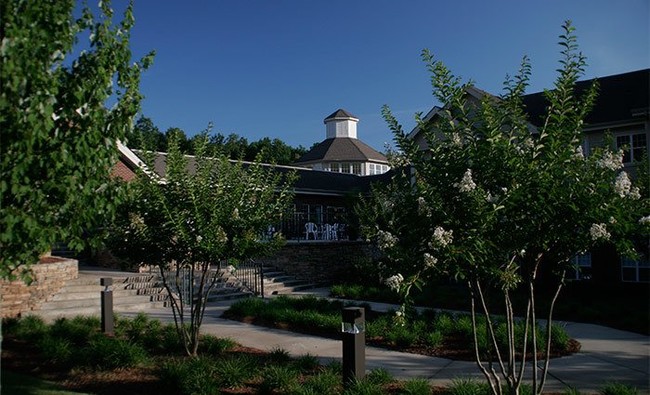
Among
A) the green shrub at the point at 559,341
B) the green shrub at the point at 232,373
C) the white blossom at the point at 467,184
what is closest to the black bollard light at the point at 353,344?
the green shrub at the point at 232,373

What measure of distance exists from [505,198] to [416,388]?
9.05ft

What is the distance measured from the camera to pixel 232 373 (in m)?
7.00

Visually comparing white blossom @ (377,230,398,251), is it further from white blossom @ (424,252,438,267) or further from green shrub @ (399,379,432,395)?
green shrub @ (399,379,432,395)

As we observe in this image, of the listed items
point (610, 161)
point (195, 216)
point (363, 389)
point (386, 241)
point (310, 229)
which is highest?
point (610, 161)

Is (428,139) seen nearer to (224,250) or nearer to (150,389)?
(224,250)

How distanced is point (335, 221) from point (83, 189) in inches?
900

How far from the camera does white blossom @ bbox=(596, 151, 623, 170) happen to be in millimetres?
5051

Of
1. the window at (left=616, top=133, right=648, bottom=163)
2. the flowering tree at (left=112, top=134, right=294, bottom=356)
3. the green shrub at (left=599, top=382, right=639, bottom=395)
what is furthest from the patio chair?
the green shrub at (left=599, top=382, right=639, bottom=395)

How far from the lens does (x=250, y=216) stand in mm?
8391

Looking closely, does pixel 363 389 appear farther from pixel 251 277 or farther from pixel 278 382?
pixel 251 277

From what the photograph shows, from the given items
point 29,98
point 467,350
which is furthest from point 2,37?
point 467,350

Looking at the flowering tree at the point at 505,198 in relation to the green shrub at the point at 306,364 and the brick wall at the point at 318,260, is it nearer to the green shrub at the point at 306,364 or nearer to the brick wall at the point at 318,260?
the green shrub at the point at 306,364

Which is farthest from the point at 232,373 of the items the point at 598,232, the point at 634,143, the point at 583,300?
the point at 634,143

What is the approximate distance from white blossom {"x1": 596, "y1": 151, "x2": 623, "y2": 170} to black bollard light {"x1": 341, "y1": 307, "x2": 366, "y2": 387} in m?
3.19
